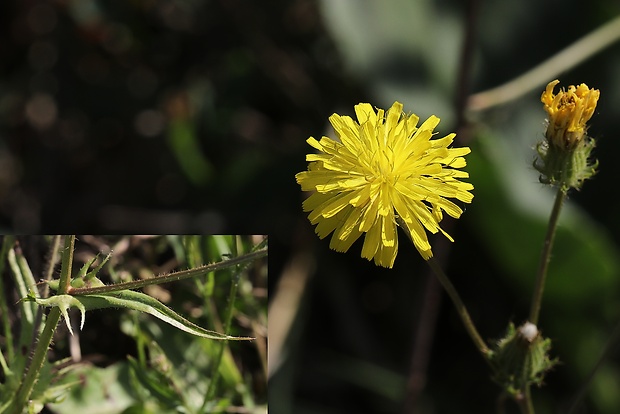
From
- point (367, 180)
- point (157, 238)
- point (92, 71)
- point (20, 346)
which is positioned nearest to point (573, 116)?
point (367, 180)

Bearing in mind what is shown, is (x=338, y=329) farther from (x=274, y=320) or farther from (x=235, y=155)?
(x=235, y=155)

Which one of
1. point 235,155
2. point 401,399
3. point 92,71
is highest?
point 92,71

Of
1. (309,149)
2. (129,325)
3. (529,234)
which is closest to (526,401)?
(129,325)

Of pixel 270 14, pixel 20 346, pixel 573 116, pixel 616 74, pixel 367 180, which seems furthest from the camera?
pixel 270 14

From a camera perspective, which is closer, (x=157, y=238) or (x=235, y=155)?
(x=157, y=238)

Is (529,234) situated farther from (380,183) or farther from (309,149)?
(380,183)

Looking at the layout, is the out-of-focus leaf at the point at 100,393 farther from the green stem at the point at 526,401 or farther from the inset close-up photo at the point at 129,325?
the green stem at the point at 526,401

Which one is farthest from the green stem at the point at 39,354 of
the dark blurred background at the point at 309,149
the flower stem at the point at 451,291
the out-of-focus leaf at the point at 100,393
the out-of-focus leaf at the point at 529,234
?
the out-of-focus leaf at the point at 529,234
